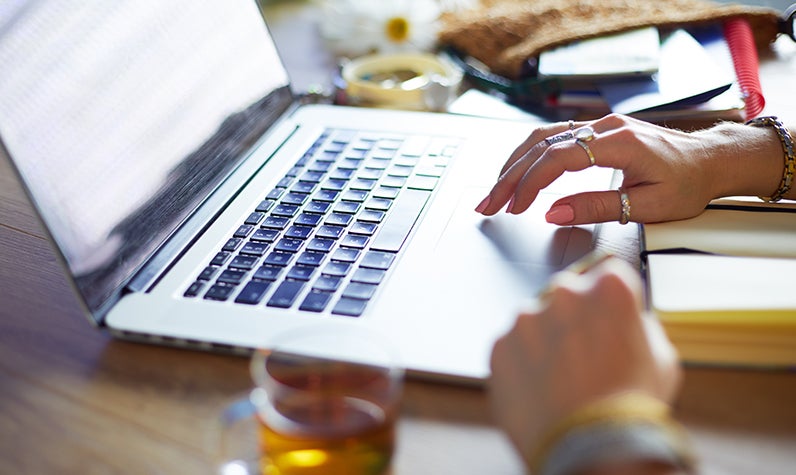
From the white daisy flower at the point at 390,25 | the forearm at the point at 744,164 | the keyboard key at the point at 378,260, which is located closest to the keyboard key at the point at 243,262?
the keyboard key at the point at 378,260

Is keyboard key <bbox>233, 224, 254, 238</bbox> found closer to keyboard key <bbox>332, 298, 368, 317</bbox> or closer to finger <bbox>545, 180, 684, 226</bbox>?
keyboard key <bbox>332, 298, 368, 317</bbox>

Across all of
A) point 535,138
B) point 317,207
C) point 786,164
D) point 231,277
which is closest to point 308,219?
point 317,207

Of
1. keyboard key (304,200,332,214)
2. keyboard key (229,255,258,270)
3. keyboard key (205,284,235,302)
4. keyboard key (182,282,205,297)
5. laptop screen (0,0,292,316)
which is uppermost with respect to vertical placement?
laptop screen (0,0,292,316)

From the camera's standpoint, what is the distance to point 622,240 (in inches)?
30.0

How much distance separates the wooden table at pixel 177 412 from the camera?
0.52 meters

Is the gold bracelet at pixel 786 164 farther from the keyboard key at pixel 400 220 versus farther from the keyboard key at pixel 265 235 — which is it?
the keyboard key at pixel 265 235

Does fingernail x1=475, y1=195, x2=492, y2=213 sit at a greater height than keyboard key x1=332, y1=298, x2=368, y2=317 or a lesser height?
lesser

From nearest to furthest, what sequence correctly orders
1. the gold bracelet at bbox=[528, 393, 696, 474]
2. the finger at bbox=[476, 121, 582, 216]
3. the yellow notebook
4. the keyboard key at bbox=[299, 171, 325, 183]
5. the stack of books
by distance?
the gold bracelet at bbox=[528, 393, 696, 474], the yellow notebook, the finger at bbox=[476, 121, 582, 216], the keyboard key at bbox=[299, 171, 325, 183], the stack of books

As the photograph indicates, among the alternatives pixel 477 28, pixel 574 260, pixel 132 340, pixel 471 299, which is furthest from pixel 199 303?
pixel 477 28

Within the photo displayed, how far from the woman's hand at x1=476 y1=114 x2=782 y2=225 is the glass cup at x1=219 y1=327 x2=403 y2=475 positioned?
1.07 ft

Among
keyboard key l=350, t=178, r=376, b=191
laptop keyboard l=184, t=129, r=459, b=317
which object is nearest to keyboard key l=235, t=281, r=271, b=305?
laptop keyboard l=184, t=129, r=459, b=317

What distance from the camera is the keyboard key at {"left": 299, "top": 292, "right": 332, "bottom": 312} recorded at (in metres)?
0.65

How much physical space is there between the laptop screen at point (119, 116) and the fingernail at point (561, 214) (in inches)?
14.4

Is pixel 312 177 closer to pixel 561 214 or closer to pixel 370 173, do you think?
pixel 370 173
